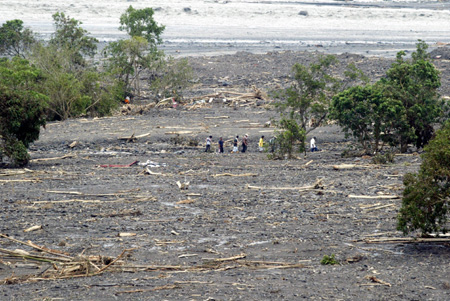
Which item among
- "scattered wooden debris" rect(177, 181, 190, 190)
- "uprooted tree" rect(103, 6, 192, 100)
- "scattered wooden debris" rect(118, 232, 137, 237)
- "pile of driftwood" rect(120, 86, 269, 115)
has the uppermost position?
"uprooted tree" rect(103, 6, 192, 100)

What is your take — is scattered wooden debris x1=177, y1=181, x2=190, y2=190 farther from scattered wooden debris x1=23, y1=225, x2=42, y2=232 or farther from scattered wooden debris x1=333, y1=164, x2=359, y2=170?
scattered wooden debris x1=333, y1=164, x2=359, y2=170

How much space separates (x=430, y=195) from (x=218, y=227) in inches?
166

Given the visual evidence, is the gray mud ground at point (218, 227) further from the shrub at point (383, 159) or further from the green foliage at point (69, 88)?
the green foliage at point (69, 88)

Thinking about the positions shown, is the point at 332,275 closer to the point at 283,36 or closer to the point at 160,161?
the point at 160,161

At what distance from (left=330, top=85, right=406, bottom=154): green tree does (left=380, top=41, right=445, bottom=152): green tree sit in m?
0.58

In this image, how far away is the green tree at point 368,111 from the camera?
67.7 feet

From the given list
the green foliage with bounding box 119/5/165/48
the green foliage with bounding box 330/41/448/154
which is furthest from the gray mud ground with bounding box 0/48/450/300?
the green foliage with bounding box 119/5/165/48

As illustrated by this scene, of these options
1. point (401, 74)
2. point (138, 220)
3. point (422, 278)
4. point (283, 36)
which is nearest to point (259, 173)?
point (138, 220)

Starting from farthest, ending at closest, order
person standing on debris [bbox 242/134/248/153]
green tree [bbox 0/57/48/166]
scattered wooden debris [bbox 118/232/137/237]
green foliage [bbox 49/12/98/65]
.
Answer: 1. green foliage [bbox 49/12/98/65]
2. person standing on debris [bbox 242/134/248/153]
3. green tree [bbox 0/57/48/166]
4. scattered wooden debris [bbox 118/232/137/237]

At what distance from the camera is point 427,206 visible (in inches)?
411

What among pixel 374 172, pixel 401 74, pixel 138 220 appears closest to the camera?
pixel 138 220

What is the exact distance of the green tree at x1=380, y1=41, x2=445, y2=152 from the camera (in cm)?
2136

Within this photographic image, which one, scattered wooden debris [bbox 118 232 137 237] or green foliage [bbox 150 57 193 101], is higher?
green foliage [bbox 150 57 193 101]

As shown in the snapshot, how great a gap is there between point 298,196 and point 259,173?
344cm
